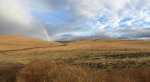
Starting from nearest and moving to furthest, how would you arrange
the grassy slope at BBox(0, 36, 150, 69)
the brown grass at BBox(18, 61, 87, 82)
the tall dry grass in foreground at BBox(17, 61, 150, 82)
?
the tall dry grass in foreground at BBox(17, 61, 150, 82) < the brown grass at BBox(18, 61, 87, 82) < the grassy slope at BBox(0, 36, 150, 69)

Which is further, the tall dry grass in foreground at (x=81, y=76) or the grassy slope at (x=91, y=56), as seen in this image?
the grassy slope at (x=91, y=56)

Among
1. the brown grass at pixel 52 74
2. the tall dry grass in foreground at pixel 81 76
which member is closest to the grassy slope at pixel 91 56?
the brown grass at pixel 52 74

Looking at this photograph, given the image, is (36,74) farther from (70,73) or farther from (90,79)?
(90,79)

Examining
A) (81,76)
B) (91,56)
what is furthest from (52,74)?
(91,56)

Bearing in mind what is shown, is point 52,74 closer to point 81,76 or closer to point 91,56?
point 81,76

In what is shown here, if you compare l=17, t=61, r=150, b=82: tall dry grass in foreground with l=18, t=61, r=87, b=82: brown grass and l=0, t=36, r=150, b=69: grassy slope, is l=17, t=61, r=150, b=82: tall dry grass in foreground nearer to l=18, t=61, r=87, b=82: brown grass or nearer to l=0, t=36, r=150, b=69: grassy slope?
l=18, t=61, r=87, b=82: brown grass

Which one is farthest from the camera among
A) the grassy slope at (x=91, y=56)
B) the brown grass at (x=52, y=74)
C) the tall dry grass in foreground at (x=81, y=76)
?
the grassy slope at (x=91, y=56)

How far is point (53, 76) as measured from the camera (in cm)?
1320

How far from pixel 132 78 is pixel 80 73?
7.14ft

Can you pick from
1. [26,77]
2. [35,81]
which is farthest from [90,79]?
[26,77]

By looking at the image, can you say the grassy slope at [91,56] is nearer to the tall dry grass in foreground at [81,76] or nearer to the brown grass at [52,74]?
the brown grass at [52,74]

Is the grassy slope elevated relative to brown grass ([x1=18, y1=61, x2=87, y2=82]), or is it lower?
lower

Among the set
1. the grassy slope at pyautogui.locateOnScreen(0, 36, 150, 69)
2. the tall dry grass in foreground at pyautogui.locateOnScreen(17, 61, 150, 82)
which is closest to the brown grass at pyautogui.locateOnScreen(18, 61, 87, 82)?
the tall dry grass in foreground at pyautogui.locateOnScreen(17, 61, 150, 82)

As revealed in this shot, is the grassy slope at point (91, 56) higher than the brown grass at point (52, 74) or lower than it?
lower
